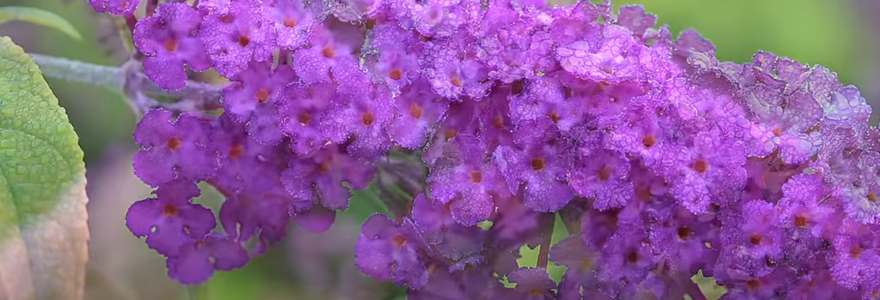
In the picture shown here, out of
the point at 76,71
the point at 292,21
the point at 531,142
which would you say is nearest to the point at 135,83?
the point at 76,71

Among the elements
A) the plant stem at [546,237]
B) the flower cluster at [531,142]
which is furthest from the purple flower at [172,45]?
the plant stem at [546,237]

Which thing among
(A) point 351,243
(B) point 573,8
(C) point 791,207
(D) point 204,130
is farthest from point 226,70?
(A) point 351,243

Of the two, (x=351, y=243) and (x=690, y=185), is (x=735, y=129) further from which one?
(x=351, y=243)

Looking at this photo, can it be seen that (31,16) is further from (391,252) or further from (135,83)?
(391,252)

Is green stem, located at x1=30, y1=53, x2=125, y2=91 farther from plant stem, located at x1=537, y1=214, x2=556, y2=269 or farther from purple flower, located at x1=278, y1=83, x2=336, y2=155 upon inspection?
plant stem, located at x1=537, y1=214, x2=556, y2=269

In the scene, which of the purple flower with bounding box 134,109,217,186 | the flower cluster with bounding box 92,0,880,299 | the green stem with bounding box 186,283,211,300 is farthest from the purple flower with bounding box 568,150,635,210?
the green stem with bounding box 186,283,211,300

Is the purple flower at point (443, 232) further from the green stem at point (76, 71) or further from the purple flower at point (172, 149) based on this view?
the green stem at point (76, 71)

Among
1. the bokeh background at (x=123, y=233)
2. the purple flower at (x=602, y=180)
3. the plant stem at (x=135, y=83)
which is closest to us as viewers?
the purple flower at (x=602, y=180)
